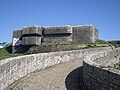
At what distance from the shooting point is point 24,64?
34.5 ft

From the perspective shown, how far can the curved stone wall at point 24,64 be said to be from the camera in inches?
302

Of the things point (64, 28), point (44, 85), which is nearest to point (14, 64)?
point (44, 85)

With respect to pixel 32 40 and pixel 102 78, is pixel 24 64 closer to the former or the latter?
pixel 102 78

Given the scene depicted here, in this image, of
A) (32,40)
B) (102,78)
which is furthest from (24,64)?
(32,40)

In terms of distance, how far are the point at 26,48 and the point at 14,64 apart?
24.5 m

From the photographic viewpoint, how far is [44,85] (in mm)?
9352

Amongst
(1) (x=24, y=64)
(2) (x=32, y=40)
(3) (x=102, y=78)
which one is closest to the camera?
(3) (x=102, y=78)

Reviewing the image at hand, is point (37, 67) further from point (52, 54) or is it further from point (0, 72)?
point (0, 72)

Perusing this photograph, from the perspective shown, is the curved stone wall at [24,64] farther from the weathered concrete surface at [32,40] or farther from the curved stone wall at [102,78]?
the weathered concrete surface at [32,40]

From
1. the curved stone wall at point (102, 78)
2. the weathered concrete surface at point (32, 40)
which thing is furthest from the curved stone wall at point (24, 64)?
the weathered concrete surface at point (32, 40)

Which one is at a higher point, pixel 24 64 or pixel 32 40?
pixel 24 64

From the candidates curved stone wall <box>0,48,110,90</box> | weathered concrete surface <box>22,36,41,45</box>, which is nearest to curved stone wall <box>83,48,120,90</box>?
curved stone wall <box>0,48,110,90</box>

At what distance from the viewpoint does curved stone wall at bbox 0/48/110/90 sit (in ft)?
25.2

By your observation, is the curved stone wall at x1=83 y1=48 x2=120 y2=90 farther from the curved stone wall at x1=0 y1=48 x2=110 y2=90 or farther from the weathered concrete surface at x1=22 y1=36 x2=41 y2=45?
the weathered concrete surface at x1=22 y1=36 x2=41 y2=45
